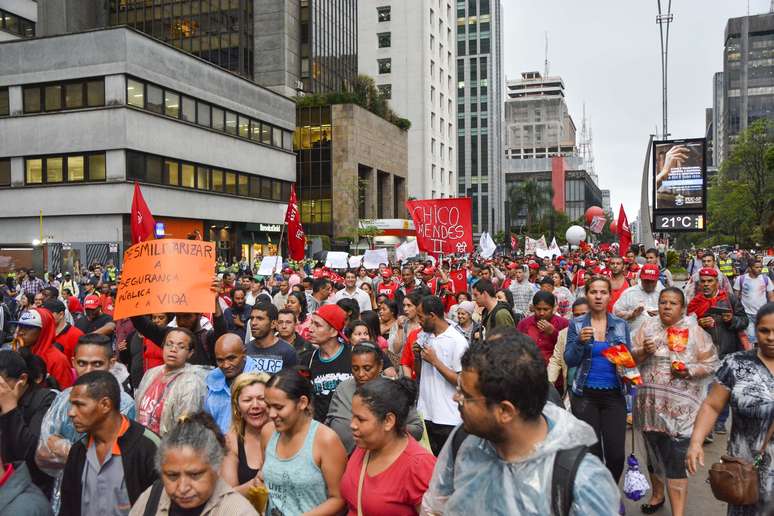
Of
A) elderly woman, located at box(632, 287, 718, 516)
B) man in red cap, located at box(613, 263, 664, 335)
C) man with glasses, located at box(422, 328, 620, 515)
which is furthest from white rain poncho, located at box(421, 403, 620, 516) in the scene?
man in red cap, located at box(613, 263, 664, 335)

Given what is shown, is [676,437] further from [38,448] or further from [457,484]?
[38,448]

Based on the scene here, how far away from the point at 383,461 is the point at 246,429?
3.85ft

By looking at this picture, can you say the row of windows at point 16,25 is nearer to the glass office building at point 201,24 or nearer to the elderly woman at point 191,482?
the glass office building at point 201,24

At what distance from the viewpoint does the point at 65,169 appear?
104ft

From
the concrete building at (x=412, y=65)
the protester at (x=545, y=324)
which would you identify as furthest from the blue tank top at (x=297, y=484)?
the concrete building at (x=412, y=65)

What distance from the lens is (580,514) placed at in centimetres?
201

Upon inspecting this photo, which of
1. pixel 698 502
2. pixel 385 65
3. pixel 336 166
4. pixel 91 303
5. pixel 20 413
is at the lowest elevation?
pixel 698 502

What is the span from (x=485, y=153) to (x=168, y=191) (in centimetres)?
8172

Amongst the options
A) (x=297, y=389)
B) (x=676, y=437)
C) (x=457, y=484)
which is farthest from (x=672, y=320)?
(x=457, y=484)

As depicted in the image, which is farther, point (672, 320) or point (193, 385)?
point (672, 320)

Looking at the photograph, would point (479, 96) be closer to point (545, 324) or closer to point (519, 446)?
point (545, 324)

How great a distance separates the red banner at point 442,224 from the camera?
47.8 ft

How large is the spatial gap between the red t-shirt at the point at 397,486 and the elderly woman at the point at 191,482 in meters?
0.61

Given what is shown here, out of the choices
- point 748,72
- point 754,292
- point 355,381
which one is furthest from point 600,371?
point 748,72
